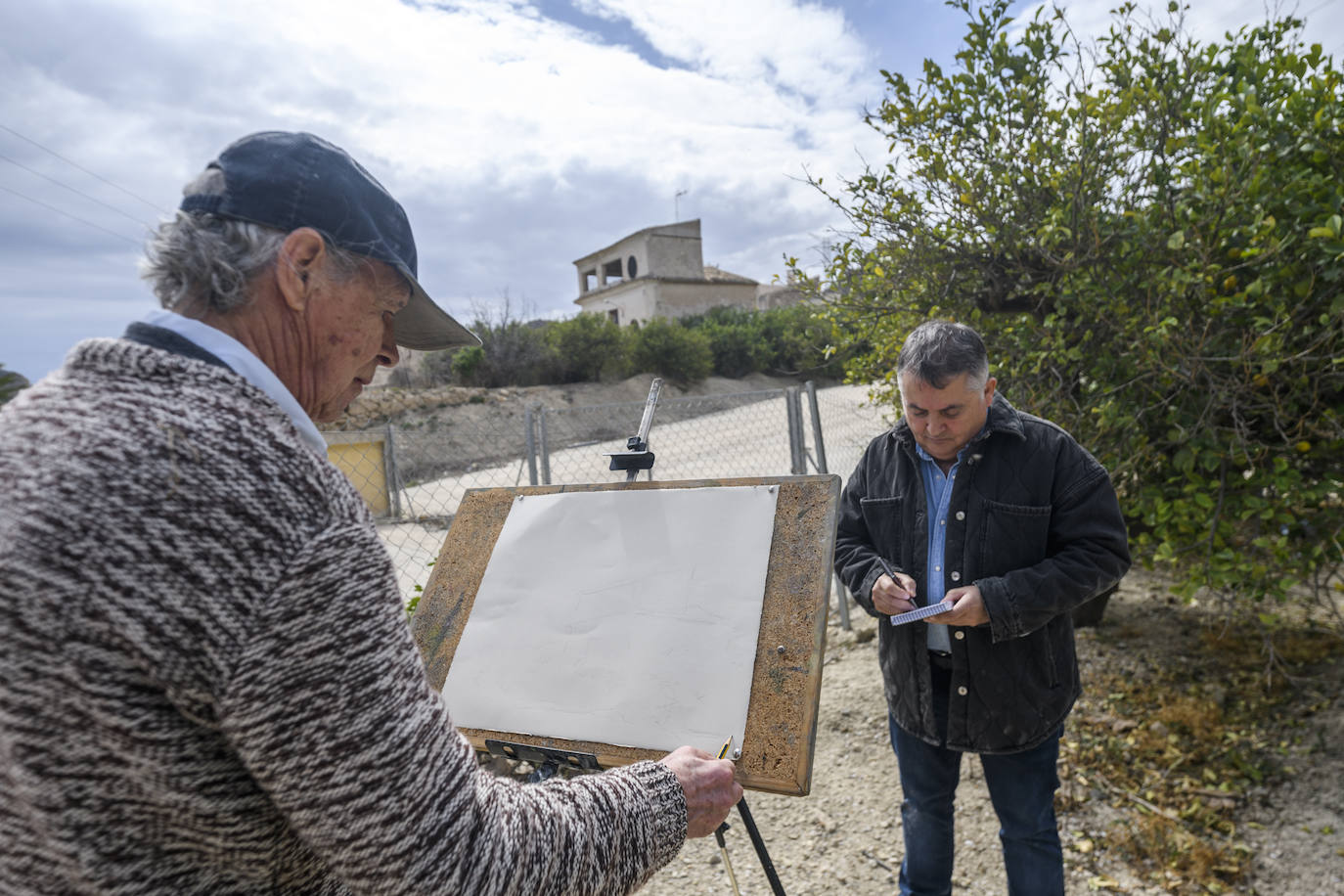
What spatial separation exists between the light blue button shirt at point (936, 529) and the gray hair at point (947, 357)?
0.84 ft

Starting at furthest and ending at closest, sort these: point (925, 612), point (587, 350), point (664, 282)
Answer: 1. point (664, 282)
2. point (587, 350)
3. point (925, 612)

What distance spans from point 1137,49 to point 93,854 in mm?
4575

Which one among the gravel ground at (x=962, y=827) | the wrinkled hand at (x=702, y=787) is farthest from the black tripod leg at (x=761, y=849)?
the gravel ground at (x=962, y=827)

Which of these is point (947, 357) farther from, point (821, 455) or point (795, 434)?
point (821, 455)

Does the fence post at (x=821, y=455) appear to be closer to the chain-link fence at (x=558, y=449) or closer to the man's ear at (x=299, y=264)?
the chain-link fence at (x=558, y=449)

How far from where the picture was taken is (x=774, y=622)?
172cm

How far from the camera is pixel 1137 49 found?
355 centimetres

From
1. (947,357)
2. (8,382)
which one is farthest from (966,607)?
(8,382)

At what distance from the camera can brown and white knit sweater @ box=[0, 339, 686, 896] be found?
0.75m

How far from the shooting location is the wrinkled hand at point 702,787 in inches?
50.1

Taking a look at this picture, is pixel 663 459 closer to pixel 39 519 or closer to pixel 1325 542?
pixel 1325 542

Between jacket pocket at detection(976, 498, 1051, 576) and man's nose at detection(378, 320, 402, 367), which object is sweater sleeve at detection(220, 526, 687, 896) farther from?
jacket pocket at detection(976, 498, 1051, 576)

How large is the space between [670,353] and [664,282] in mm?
9201

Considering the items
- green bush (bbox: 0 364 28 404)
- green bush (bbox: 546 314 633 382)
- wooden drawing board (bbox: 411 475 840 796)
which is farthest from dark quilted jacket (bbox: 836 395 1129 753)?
green bush (bbox: 546 314 633 382)
